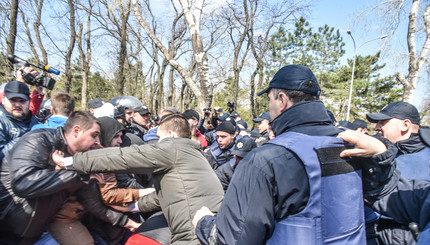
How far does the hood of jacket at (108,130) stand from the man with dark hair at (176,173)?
2.63 ft

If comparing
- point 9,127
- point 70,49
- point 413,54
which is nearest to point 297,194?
point 9,127

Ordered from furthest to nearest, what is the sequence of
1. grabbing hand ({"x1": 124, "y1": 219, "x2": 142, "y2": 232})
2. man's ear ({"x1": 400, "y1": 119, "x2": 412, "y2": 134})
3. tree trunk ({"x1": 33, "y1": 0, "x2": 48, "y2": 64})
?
1. tree trunk ({"x1": 33, "y1": 0, "x2": 48, "y2": 64})
2. man's ear ({"x1": 400, "y1": 119, "x2": 412, "y2": 134})
3. grabbing hand ({"x1": 124, "y1": 219, "x2": 142, "y2": 232})

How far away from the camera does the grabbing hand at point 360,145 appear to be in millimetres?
1423

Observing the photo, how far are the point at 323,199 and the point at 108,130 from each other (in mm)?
2336

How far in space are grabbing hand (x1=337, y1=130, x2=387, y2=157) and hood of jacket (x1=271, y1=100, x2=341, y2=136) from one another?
0.07 meters

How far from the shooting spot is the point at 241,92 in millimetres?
33375

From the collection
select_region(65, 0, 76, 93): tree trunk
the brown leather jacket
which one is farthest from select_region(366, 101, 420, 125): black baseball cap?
select_region(65, 0, 76, 93): tree trunk

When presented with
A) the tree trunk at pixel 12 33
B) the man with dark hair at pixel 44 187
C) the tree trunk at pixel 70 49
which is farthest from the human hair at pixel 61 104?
the tree trunk at pixel 70 49

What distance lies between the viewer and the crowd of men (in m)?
1.33

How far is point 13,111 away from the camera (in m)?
3.48

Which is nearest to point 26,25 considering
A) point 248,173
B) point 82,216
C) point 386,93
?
point 82,216

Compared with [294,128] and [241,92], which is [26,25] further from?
[241,92]

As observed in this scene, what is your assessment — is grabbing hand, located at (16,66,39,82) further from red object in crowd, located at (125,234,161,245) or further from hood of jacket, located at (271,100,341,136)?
hood of jacket, located at (271,100,341,136)

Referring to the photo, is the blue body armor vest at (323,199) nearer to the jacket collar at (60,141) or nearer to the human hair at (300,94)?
the human hair at (300,94)
